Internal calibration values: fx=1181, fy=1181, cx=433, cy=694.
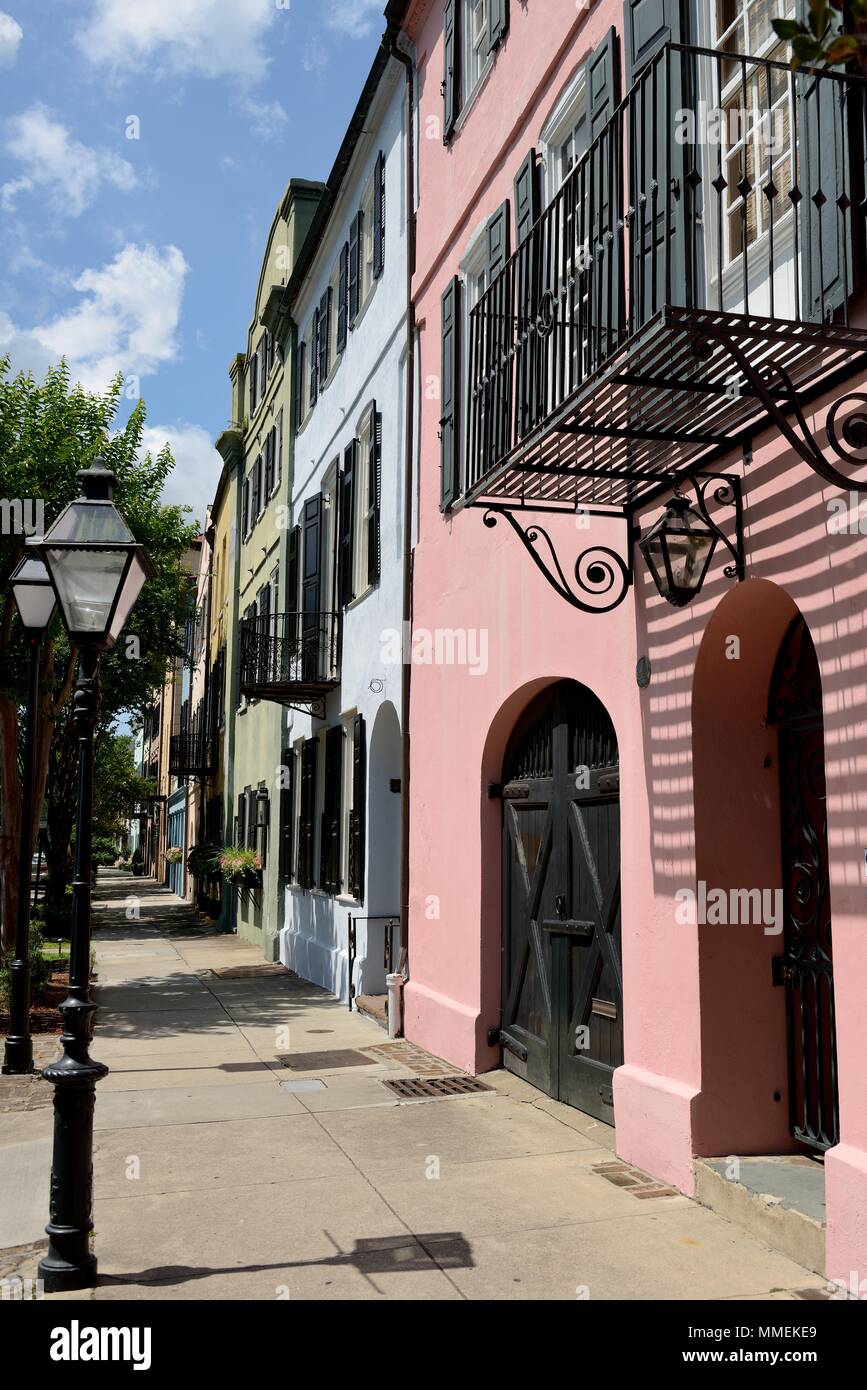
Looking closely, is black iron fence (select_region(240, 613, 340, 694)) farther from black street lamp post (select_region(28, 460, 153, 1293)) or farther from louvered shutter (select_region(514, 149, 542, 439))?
black street lamp post (select_region(28, 460, 153, 1293))

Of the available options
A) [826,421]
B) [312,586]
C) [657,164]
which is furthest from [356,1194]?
[312,586]

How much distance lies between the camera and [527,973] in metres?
8.59

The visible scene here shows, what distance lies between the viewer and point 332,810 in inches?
581

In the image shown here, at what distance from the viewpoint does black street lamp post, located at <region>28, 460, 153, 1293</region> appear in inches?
187

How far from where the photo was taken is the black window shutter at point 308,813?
637 inches

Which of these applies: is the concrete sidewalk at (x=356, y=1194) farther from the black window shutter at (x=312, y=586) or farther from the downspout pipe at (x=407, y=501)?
the black window shutter at (x=312, y=586)

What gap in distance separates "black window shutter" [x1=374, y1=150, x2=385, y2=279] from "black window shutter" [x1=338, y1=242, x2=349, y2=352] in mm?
1616

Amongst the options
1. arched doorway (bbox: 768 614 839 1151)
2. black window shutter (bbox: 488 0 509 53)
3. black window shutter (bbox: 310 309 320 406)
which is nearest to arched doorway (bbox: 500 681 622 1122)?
arched doorway (bbox: 768 614 839 1151)

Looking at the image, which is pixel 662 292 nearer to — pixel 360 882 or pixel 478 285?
pixel 478 285

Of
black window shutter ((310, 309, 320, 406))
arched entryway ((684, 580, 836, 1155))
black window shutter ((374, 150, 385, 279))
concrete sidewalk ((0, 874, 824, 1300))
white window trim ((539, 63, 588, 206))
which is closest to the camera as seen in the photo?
concrete sidewalk ((0, 874, 824, 1300))

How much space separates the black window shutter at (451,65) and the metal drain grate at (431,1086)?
27.1 feet

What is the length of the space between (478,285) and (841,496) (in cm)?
593

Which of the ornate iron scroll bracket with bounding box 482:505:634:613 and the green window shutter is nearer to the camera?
the ornate iron scroll bracket with bounding box 482:505:634:613
